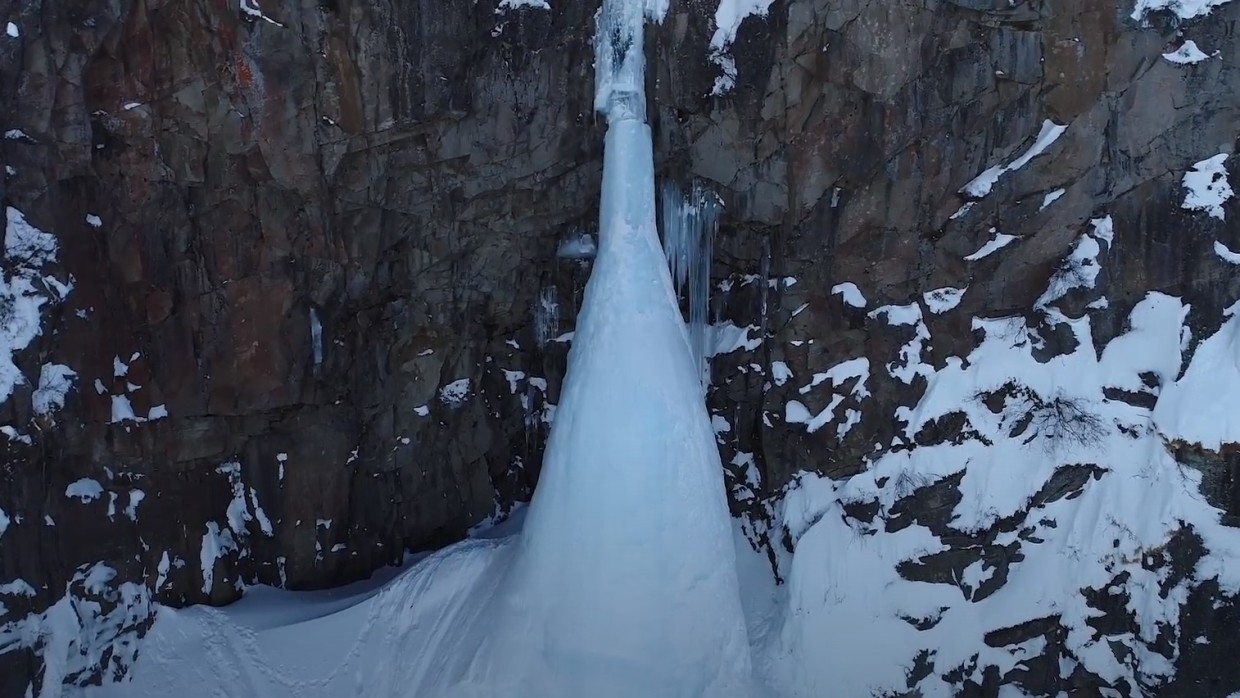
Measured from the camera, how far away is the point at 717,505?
941 cm

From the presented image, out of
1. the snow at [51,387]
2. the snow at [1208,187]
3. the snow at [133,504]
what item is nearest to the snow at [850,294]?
the snow at [1208,187]

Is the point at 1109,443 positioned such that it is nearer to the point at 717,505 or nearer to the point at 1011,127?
the point at 1011,127

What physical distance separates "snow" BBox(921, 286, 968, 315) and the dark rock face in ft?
0.31

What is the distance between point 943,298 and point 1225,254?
9.28ft

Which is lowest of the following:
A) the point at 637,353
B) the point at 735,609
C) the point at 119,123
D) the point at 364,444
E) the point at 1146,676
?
the point at 1146,676

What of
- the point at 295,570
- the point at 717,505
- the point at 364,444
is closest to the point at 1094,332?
the point at 717,505

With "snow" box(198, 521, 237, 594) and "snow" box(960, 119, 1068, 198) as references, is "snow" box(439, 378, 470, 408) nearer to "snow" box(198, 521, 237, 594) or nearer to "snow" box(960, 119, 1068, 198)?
"snow" box(198, 521, 237, 594)

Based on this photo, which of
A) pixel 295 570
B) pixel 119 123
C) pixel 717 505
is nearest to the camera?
pixel 119 123

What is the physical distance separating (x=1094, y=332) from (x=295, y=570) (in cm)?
987

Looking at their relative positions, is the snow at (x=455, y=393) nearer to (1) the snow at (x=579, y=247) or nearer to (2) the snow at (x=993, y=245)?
(1) the snow at (x=579, y=247)

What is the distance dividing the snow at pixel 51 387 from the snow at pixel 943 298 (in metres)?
9.47

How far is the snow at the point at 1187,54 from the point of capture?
29.1 feet

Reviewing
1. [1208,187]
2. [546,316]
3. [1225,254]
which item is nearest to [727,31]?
[546,316]

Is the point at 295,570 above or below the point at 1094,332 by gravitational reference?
below
